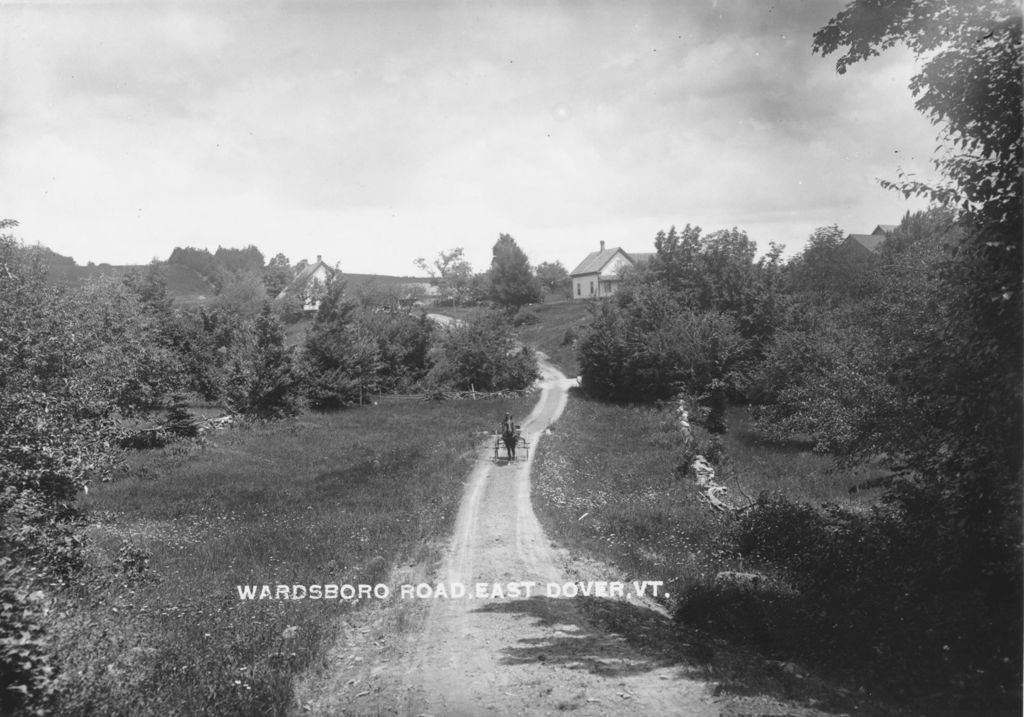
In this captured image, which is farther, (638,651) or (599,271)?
(599,271)

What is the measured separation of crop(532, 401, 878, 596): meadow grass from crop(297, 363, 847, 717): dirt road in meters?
1.66

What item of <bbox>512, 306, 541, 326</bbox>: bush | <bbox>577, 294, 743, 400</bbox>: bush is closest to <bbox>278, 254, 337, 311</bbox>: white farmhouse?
<bbox>512, 306, 541, 326</bbox>: bush

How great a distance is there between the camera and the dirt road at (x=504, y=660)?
6691 mm

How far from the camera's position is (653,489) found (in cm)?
1889

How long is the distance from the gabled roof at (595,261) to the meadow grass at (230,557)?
58655 mm

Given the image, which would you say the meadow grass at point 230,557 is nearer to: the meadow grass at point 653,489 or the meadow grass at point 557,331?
the meadow grass at point 653,489

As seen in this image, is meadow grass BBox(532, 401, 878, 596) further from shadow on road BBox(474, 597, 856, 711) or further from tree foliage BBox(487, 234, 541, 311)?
tree foliage BBox(487, 234, 541, 311)

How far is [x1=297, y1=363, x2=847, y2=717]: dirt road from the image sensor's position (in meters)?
6.69

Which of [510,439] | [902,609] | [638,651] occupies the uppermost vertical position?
[510,439]

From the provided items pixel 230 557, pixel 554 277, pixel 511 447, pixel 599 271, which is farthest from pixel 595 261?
pixel 230 557

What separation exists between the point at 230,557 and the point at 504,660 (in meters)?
6.84

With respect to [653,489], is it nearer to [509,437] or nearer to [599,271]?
[509,437]

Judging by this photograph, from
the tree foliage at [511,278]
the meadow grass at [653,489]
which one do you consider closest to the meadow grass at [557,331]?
the tree foliage at [511,278]

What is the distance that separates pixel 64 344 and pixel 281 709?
13.6 m
